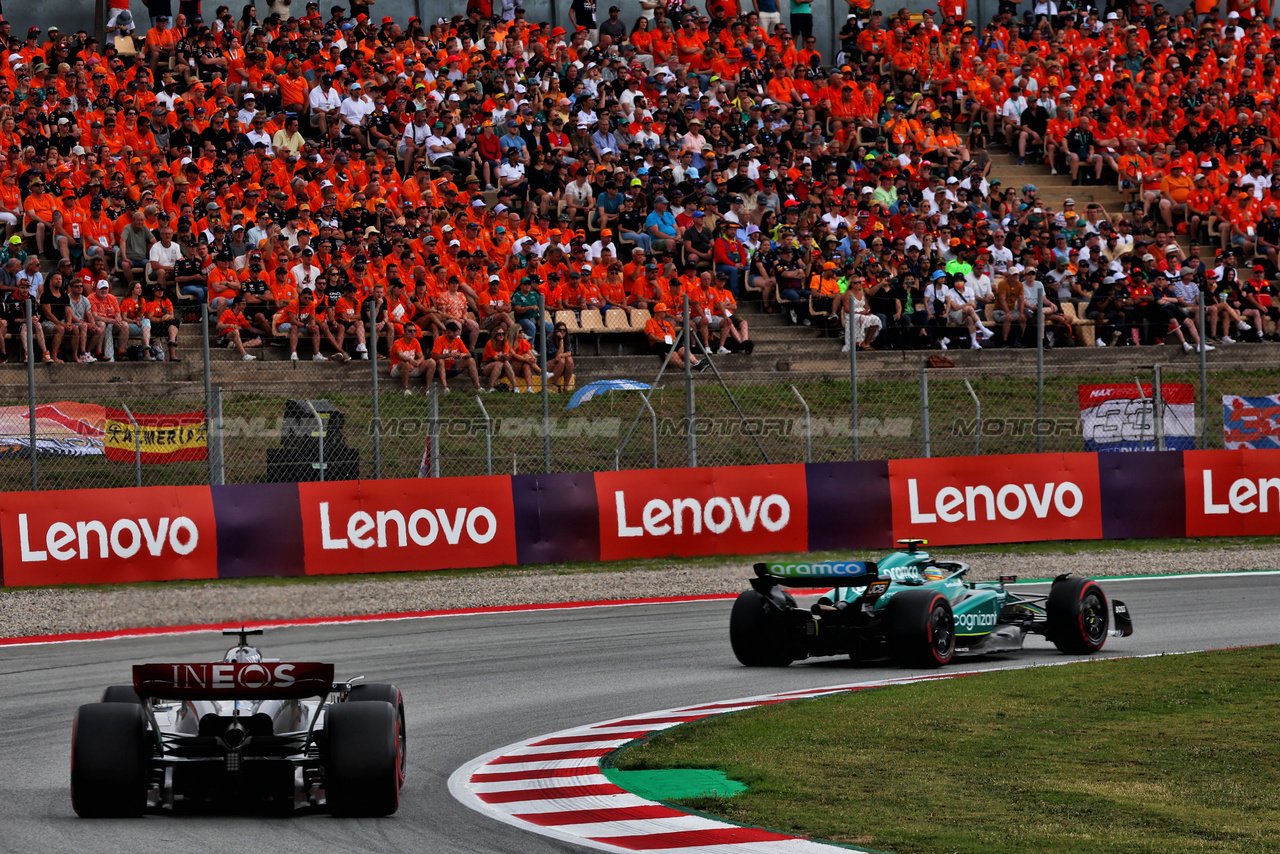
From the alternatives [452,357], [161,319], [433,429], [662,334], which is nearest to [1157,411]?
[662,334]

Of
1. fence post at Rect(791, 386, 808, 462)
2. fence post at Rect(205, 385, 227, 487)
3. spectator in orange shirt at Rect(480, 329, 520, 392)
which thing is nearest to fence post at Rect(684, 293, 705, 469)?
fence post at Rect(791, 386, 808, 462)

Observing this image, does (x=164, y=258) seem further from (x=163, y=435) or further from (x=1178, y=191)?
(x=1178, y=191)

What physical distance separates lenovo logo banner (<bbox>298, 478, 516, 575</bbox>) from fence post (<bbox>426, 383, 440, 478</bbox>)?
0.17m

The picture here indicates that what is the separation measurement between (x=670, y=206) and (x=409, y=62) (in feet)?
14.7

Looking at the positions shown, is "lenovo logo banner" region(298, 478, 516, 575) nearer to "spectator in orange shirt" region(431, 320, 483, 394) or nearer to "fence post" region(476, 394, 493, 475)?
"fence post" region(476, 394, 493, 475)

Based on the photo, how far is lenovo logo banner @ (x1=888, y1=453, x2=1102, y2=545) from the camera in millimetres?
18531

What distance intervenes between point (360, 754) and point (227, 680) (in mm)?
620

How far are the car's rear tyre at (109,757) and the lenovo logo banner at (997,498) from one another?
12.4 m

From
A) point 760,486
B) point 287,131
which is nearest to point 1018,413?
point 760,486

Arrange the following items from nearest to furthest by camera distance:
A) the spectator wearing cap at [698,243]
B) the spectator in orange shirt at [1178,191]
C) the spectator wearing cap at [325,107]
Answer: the spectator wearing cap at [698,243], the spectator wearing cap at [325,107], the spectator in orange shirt at [1178,191]

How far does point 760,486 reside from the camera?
18031mm

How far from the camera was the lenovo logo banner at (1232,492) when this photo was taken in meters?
19.3

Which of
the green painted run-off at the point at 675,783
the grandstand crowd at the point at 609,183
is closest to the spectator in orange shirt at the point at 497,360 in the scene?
the grandstand crowd at the point at 609,183

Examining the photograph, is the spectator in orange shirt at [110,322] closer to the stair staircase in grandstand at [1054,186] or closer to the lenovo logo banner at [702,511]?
the lenovo logo banner at [702,511]
